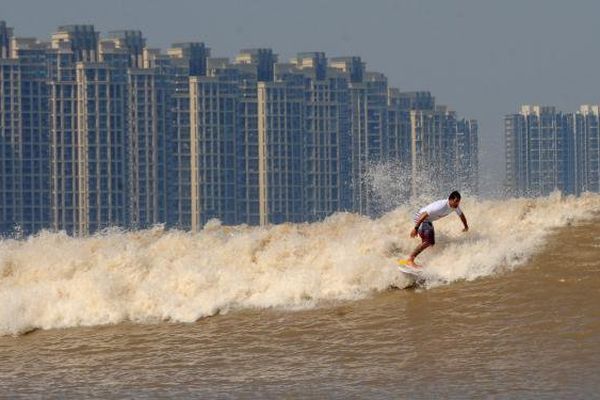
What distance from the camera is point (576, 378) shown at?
15000 millimetres

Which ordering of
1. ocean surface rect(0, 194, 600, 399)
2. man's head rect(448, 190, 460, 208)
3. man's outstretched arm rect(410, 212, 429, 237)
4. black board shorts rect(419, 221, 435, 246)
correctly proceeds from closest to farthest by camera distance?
1. ocean surface rect(0, 194, 600, 399)
2. man's head rect(448, 190, 460, 208)
3. man's outstretched arm rect(410, 212, 429, 237)
4. black board shorts rect(419, 221, 435, 246)

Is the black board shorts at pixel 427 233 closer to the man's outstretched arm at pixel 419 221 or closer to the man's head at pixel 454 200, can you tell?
the man's outstretched arm at pixel 419 221

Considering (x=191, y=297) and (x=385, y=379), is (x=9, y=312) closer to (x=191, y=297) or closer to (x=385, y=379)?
(x=191, y=297)

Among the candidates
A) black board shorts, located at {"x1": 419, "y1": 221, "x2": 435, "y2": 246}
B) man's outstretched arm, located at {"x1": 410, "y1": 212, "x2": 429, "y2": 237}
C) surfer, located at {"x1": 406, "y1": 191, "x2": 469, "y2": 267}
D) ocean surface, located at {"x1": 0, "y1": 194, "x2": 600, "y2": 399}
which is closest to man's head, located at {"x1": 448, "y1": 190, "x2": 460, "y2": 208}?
surfer, located at {"x1": 406, "y1": 191, "x2": 469, "y2": 267}

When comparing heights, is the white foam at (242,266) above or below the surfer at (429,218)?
below

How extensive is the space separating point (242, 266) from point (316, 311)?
8.09ft

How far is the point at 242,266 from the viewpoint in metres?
21.4

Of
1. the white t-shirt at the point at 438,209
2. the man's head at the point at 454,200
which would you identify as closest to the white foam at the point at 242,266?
the white t-shirt at the point at 438,209

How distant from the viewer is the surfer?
64.5 feet

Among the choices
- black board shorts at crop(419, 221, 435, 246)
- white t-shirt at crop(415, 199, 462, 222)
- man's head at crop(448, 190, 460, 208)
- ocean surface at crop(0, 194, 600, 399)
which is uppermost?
man's head at crop(448, 190, 460, 208)

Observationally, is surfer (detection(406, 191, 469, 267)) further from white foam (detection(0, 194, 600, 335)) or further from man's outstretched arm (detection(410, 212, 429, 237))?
white foam (detection(0, 194, 600, 335))

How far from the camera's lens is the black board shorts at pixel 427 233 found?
786 inches

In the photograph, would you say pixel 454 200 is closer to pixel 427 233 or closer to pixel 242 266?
pixel 427 233

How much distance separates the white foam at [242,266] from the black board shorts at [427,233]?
1.39 feet
